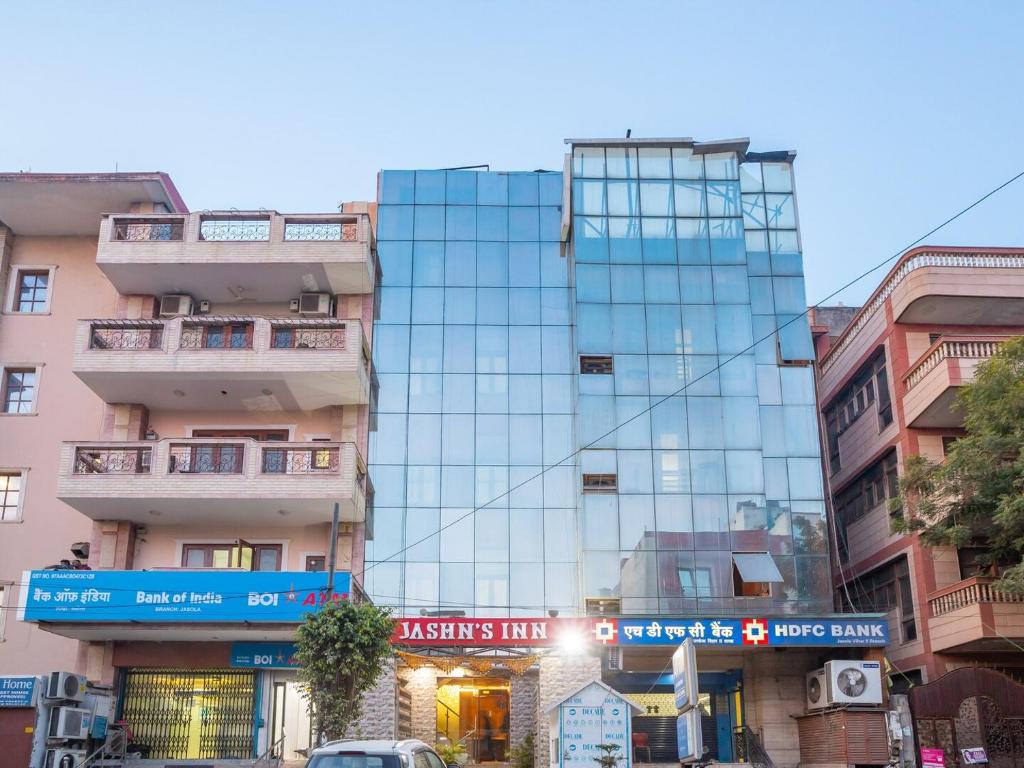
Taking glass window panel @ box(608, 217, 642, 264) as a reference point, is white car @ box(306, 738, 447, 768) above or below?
below

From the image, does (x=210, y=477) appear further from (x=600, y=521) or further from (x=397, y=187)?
(x=397, y=187)

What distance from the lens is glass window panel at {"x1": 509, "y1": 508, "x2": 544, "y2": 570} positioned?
31.4 m

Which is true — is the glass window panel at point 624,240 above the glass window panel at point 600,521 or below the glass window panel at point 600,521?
above

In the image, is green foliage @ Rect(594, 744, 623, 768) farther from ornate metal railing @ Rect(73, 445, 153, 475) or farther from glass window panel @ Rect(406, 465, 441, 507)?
ornate metal railing @ Rect(73, 445, 153, 475)

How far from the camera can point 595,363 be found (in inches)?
1281

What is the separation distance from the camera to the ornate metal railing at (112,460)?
2908cm

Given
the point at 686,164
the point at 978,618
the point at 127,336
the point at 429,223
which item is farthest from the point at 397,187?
the point at 978,618

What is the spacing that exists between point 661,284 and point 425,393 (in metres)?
7.97

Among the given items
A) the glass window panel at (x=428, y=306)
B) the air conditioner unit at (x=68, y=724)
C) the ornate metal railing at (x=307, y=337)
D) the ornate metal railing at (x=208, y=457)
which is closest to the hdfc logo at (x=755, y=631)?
the glass window panel at (x=428, y=306)

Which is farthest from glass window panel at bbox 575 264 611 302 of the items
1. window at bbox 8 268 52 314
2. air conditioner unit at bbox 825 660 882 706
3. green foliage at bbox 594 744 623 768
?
window at bbox 8 268 52 314

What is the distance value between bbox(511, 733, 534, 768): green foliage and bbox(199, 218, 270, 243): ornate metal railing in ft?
53.3

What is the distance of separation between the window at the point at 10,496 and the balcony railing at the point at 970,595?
84.2 feet

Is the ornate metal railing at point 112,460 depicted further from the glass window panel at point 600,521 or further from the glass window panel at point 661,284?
the glass window panel at point 661,284

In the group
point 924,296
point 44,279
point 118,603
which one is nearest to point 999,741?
point 924,296
